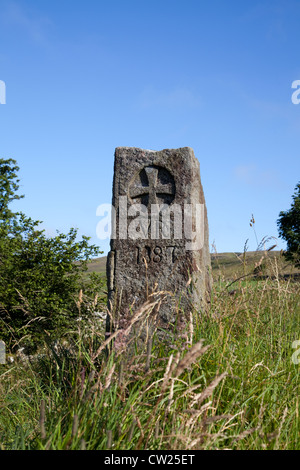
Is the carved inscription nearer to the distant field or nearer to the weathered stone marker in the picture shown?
the weathered stone marker

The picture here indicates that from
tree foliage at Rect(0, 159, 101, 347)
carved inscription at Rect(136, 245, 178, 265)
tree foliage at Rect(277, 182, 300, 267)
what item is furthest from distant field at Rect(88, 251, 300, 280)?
tree foliage at Rect(277, 182, 300, 267)

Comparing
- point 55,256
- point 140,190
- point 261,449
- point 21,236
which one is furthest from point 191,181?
point 21,236

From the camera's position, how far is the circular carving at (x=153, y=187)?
499cm

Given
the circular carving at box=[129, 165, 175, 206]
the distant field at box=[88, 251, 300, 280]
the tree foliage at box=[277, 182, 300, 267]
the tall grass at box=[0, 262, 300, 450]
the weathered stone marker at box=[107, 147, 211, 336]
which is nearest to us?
the tall grass at box=[0, 262, 300, 450]

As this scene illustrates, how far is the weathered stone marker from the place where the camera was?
482cm

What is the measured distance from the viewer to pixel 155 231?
4.93 metres

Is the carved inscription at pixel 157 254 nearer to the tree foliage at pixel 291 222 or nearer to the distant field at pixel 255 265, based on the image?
the distant field at pixel 255 265

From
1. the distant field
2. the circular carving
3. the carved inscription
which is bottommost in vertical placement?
the distant field

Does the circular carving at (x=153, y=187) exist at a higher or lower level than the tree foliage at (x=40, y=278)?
higher

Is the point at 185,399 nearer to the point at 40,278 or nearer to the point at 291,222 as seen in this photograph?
the point at 40,278

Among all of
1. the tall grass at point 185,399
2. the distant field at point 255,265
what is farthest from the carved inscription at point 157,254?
the tall grass at point 185,399

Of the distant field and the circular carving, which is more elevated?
the circular carving
